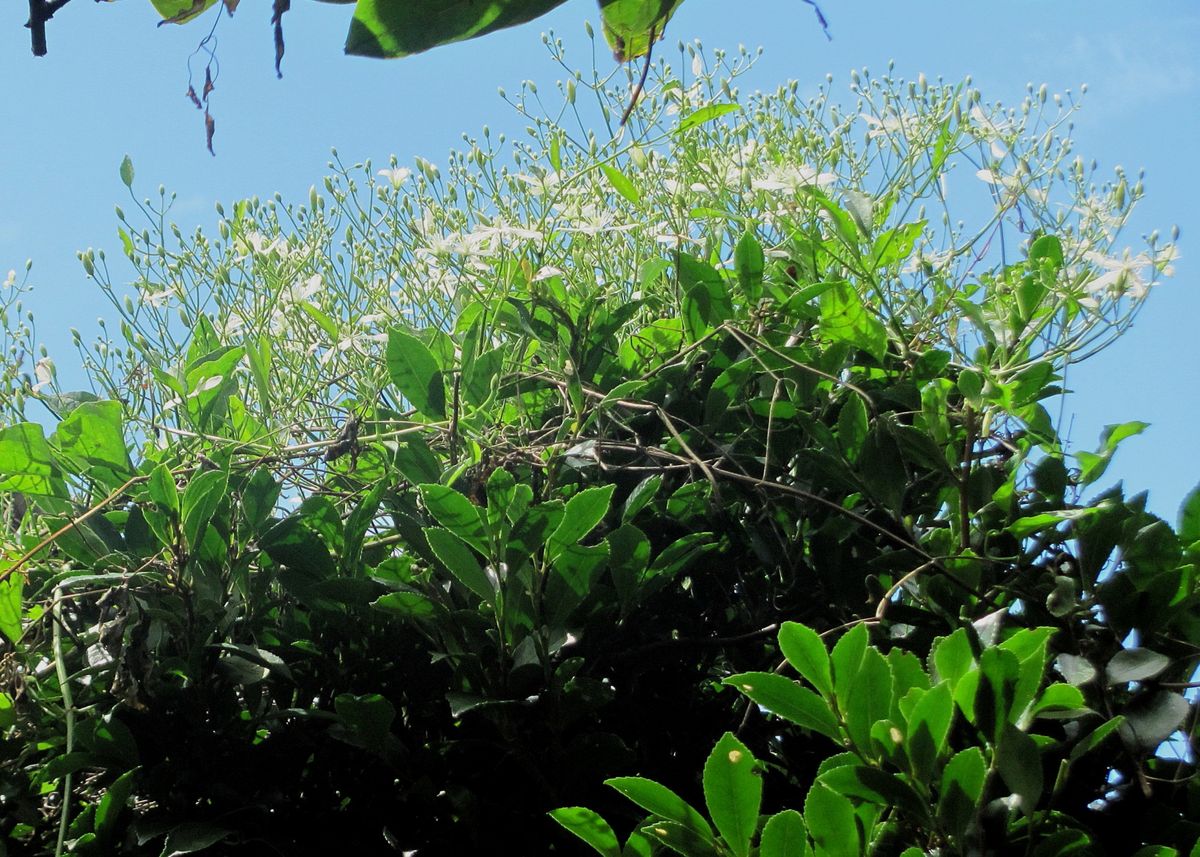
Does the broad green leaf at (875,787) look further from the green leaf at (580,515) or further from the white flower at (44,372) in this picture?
the white flower at (44,372)

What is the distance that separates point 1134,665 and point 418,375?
29.0 inches

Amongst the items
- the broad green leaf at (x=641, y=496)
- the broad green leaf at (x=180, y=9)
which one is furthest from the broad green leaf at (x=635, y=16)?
the broad green leaf at (x=641, y=496)

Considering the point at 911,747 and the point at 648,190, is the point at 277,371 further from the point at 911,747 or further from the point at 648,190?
the point at 911,747

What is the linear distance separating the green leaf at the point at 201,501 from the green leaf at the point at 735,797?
528mm

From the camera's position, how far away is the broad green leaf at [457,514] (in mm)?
939

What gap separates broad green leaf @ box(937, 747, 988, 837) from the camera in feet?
2.38

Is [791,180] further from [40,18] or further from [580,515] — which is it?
[40,18]

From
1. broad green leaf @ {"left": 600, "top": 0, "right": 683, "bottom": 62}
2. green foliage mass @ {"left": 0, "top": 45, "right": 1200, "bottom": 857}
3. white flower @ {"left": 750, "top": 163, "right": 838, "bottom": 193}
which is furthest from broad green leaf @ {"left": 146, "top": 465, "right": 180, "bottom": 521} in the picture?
white flower @ {"left": 750, "top": 163, "right": 838, "bottom": 193}

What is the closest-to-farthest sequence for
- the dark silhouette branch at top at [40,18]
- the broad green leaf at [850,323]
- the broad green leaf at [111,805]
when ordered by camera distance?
the dark silhouette branch at top at [40,18] < the broad green leaf at [111,805] < the broad green leaf at [850,323]

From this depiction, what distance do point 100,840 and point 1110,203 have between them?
1.40 meters

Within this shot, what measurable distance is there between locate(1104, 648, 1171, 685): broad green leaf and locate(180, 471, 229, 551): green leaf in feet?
2.66

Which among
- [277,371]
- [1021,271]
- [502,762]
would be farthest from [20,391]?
[1021,271]

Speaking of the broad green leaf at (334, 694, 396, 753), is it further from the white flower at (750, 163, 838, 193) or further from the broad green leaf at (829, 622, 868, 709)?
the white flower at (750, 163, 838, 193)

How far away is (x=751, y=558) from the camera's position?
119 cm
